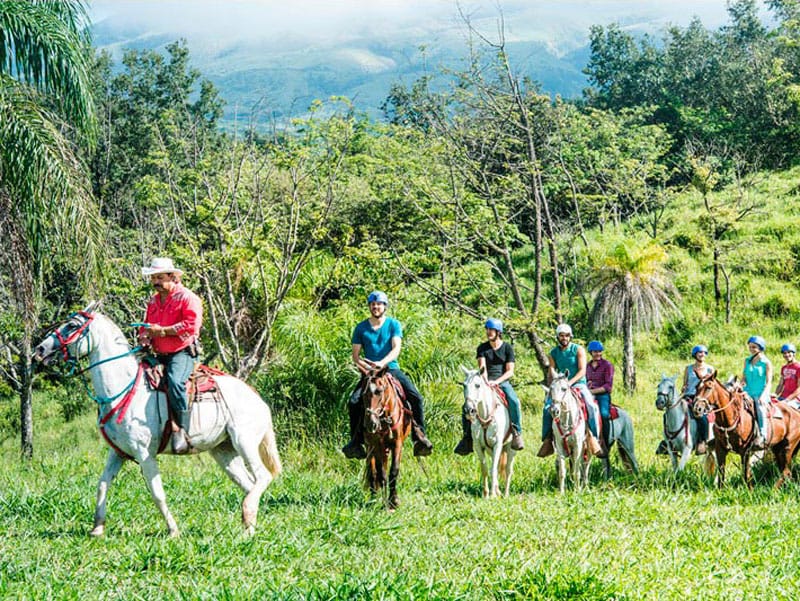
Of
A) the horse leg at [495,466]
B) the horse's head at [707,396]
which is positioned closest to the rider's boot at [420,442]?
the horse leg at [495,466]

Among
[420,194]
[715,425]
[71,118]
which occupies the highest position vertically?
[71,118]

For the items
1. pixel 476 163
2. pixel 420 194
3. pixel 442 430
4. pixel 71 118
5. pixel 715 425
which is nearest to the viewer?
pixel 715 425

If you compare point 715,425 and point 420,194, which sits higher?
point 420,194

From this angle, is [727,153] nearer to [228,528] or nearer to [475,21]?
[475,21]

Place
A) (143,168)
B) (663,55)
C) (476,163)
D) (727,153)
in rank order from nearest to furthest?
(476,163) < (143,168) < (727,153) < (663,55)

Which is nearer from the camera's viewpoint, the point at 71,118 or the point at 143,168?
the point at 71,118

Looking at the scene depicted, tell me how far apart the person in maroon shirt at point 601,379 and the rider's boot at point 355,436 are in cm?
409

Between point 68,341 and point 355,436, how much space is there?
3613 mm

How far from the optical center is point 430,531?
864cm

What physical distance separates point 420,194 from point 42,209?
1226 centimetres

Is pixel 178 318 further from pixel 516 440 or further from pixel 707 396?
pixel 707 396

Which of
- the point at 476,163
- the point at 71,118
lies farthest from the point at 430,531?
the point at 476,163

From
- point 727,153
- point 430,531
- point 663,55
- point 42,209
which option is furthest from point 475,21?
point 663,55

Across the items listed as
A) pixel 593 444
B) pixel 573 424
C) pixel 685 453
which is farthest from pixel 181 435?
pixel 685 453
